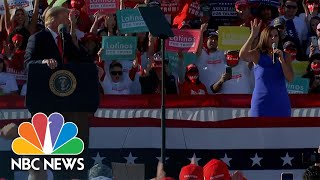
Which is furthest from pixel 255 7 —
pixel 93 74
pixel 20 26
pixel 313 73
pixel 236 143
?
pixel 93 74

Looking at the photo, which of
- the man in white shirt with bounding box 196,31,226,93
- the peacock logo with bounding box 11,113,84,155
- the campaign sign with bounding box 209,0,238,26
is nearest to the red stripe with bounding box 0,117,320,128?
the peacock logo with bounding box 11,113,84,155

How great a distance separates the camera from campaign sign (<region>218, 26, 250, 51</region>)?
1299 centimetres

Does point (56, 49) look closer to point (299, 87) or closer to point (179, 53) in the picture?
point (179, 53)

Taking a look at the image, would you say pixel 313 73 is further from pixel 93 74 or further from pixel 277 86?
pixel 93 74

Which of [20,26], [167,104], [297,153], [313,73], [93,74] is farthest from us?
[20,26]

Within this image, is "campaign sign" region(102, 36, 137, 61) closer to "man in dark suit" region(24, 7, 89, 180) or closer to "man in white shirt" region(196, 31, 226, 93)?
"man in white shirt" region(196, 31, 226, 93)

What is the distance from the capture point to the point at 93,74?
31.4 ft

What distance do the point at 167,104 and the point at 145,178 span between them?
67.2 inches

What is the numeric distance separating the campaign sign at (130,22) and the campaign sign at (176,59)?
0.45 meters

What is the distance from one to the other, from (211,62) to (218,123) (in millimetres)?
2737

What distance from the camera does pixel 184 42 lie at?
43.9 ft

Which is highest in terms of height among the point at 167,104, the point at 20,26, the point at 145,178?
the point at 20,26

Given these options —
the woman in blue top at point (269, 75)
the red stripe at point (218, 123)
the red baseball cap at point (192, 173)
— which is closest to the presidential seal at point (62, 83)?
the red stripe at point (218, 123)

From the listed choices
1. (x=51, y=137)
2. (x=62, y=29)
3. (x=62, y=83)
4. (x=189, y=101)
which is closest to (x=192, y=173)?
(x=51, y=137)
